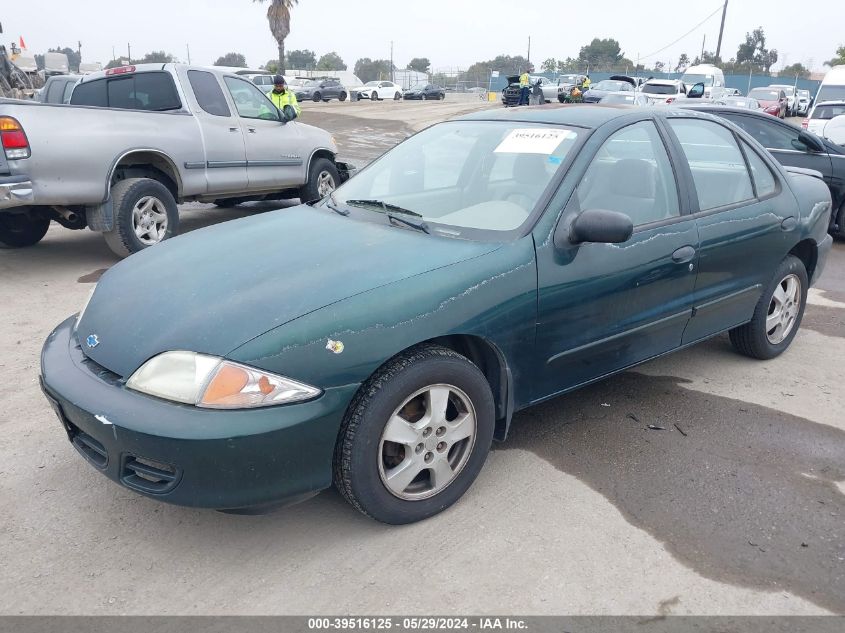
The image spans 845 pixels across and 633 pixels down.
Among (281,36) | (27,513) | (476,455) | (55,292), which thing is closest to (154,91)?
(55,292)

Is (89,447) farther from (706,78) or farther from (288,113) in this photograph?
(706,78)

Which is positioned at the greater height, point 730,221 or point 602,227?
point 602,227

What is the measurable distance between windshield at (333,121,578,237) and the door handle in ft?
2.61

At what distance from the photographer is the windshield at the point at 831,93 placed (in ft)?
60.0

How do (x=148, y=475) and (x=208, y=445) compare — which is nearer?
(x=208, y=445)

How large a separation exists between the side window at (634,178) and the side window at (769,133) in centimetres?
457

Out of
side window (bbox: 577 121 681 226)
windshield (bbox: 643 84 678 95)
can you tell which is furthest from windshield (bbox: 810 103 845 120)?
side window (bbox: 577 121 681 226)

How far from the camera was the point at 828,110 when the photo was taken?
Result: 1526 cm

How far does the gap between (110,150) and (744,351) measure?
550cm

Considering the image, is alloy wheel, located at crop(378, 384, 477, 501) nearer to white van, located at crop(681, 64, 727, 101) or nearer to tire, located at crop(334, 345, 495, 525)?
tire, located at crop(334, 345, 495, 525)

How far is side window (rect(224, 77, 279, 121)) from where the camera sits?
26.3 feet

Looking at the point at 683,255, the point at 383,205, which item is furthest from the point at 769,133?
the point at 383,205

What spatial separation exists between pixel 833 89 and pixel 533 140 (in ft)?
62.0

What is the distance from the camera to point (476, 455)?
296cm
